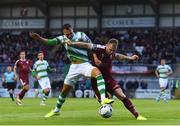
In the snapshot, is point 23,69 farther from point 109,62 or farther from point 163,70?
point 109,62

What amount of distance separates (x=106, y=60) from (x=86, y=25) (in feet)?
136

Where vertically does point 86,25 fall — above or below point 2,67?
above

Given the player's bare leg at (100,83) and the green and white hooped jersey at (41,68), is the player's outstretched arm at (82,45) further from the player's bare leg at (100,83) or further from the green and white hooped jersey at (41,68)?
the green and white hooped jersey at (41,68)

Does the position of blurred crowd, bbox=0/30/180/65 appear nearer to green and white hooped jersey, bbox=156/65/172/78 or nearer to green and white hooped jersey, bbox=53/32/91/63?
green and white hooped jersey, bbox=156/65/172/78

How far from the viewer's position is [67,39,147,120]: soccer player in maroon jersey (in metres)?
17.4

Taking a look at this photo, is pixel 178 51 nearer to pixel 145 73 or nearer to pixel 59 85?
pixel 145 73

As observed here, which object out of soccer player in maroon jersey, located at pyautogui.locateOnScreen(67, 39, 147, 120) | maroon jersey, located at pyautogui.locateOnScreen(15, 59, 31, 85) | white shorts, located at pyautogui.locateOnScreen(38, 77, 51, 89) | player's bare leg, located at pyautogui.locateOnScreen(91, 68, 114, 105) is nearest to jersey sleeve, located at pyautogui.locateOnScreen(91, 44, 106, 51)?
soccer player in maroon jersey, located at pyautogui.locateOnScreen(67, 39, 147, 120)

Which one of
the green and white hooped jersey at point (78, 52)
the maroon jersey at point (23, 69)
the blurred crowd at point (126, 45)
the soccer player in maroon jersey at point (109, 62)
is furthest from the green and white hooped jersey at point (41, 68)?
the blurred crowd at point (126, 45)

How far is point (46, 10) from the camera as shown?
61094mm

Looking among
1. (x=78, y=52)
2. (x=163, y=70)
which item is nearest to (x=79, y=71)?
(x=78, y=52)

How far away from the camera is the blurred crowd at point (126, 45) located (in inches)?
2090

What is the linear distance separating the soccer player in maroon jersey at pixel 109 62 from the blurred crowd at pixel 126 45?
33.0 metres

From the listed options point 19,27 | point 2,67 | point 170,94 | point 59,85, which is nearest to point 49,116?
point 170,94

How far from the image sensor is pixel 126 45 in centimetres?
5638
